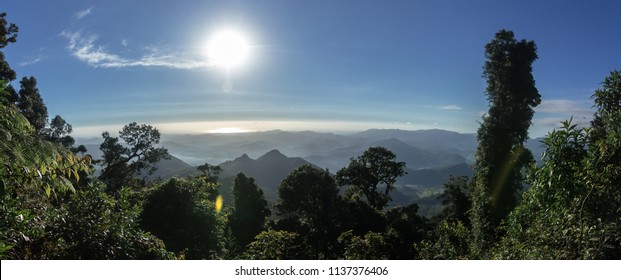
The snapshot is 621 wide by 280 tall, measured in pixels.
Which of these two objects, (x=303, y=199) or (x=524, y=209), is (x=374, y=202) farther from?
(x=524, y=209)

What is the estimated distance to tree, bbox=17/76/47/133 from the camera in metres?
29.7

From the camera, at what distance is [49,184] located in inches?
156

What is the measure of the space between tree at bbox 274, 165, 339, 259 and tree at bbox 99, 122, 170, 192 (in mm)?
17829

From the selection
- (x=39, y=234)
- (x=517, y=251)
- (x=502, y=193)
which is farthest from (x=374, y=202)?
(x=39, y=234)

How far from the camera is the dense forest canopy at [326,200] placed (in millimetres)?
3656

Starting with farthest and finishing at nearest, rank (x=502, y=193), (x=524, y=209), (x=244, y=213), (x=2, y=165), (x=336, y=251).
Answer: (x=244, y=213) → (x=336, y=251) → (x=502, y=193) → (x=524, y=209) → (x=2, y=165)

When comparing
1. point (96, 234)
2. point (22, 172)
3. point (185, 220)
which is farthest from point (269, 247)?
point (185, 220)

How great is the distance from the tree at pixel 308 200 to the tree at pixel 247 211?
10.1ft

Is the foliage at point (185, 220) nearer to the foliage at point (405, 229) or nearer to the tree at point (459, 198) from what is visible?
the foliage at point (405, 229)

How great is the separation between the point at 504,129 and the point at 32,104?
38.8 m

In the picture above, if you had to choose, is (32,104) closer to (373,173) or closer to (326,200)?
(326,200)

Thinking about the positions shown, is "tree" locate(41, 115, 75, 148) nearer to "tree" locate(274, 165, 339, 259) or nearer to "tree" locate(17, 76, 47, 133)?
"tree" locate(17, 76, 47, 133)

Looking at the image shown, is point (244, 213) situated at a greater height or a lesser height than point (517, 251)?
lesser

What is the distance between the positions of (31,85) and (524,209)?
134 ft
